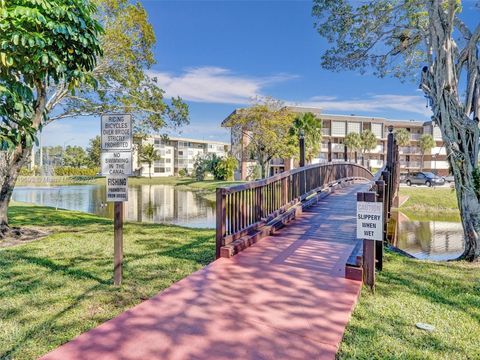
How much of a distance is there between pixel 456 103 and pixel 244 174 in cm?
3183

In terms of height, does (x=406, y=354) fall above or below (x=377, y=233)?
below

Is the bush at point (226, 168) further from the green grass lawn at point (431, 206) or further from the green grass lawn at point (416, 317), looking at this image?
the green grass lawn at point (416, 317)

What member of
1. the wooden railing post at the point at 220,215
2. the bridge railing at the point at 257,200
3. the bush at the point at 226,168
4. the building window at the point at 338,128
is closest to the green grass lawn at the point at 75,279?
the wooden railing post at the point at 220,215

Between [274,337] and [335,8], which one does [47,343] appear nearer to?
[274,337]

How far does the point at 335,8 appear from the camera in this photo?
812 cm

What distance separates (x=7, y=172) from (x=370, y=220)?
7499 millimetres

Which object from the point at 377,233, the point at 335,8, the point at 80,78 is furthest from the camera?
the point at 335,8

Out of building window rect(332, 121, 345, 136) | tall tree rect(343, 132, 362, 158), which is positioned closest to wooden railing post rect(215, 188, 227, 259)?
tall tree rect(343, 132, 362, 158)

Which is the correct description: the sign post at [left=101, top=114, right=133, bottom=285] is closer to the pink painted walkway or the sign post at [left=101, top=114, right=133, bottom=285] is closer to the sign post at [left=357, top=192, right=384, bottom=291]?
the pink painted walkway

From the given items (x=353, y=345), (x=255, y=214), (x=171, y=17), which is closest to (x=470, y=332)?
(x=353, y=345)

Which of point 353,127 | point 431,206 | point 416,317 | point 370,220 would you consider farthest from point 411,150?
point 416,317

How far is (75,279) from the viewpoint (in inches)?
167

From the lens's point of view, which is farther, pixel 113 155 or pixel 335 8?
pixel 335 8

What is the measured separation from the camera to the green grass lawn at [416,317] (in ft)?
8.37
